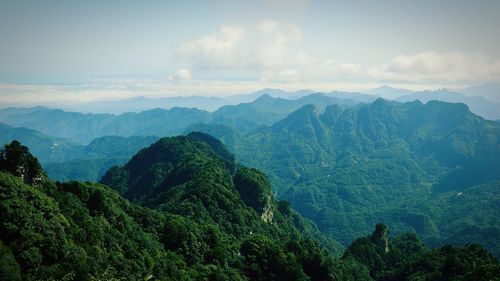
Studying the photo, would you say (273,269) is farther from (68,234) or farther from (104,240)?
(68,234)

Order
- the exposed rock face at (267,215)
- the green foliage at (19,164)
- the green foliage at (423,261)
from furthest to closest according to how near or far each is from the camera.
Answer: the exposed rock face at (267,215) → the green foliage at (423,261) → the green foliage at (19,164)

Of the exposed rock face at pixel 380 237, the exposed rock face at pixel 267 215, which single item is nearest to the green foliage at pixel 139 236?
the exposed rock face at pixel 267 215

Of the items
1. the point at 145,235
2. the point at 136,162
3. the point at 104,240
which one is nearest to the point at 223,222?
the point at 145,235

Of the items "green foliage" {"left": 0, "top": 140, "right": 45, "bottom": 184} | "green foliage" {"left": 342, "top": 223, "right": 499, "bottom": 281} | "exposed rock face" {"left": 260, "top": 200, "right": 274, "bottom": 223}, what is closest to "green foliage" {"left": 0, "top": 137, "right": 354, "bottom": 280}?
"green foliage" {"left": 0, "top": 140, "right": 45, "bottom": 184}

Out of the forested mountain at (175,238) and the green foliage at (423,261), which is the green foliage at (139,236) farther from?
the green foliage at (423,261)

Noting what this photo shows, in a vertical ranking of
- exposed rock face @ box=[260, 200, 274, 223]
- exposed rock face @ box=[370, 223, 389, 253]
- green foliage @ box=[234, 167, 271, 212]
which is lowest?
exposed rock face @ box=[370, 223, 389, 253]

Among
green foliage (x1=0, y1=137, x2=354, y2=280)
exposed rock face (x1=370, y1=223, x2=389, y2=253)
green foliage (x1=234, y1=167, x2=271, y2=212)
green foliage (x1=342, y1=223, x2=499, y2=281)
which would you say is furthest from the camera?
exposed rock face (x1=370, y1=223, x2=389, y2=253)

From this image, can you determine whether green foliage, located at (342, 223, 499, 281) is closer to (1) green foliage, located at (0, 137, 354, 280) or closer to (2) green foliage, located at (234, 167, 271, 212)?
(1) green foliage, located at (0, 137, 354, 280)

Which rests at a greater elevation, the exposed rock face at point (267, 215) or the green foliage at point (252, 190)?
the green foliage at point (252, 190)
